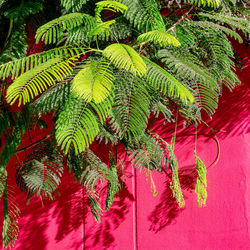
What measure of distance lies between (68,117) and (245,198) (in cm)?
133

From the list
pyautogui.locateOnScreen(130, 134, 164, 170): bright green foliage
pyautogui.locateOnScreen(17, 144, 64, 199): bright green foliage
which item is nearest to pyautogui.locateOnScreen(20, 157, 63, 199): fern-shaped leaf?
pyautogui.locateOnScreen(17, 144, 64, 199): bright green foliage

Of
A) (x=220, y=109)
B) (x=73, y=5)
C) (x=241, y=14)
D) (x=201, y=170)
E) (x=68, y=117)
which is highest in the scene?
(x=73, y=5)

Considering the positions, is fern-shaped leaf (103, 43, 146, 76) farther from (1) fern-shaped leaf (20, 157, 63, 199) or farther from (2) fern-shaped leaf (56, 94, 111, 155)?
(1) fern-shaped leaf (20, 157, 63, 199)

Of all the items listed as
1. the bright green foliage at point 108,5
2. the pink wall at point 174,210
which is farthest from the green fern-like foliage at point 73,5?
the pink wall at point 174,210

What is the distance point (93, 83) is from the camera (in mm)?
747

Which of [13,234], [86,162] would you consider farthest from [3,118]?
[13,234]

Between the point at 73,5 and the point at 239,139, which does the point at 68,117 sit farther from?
the point at 239,139

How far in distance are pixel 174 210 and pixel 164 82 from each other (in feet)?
4.01

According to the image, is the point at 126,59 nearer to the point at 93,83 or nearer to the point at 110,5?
the point at 93,83

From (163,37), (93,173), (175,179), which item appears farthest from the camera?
(175,179)

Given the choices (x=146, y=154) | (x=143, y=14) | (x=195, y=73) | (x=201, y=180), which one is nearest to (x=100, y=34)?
(x=143, y=14)

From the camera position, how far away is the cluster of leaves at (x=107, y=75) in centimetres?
82

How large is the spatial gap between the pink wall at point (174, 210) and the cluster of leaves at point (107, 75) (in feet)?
0.49

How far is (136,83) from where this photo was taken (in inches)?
37.0
